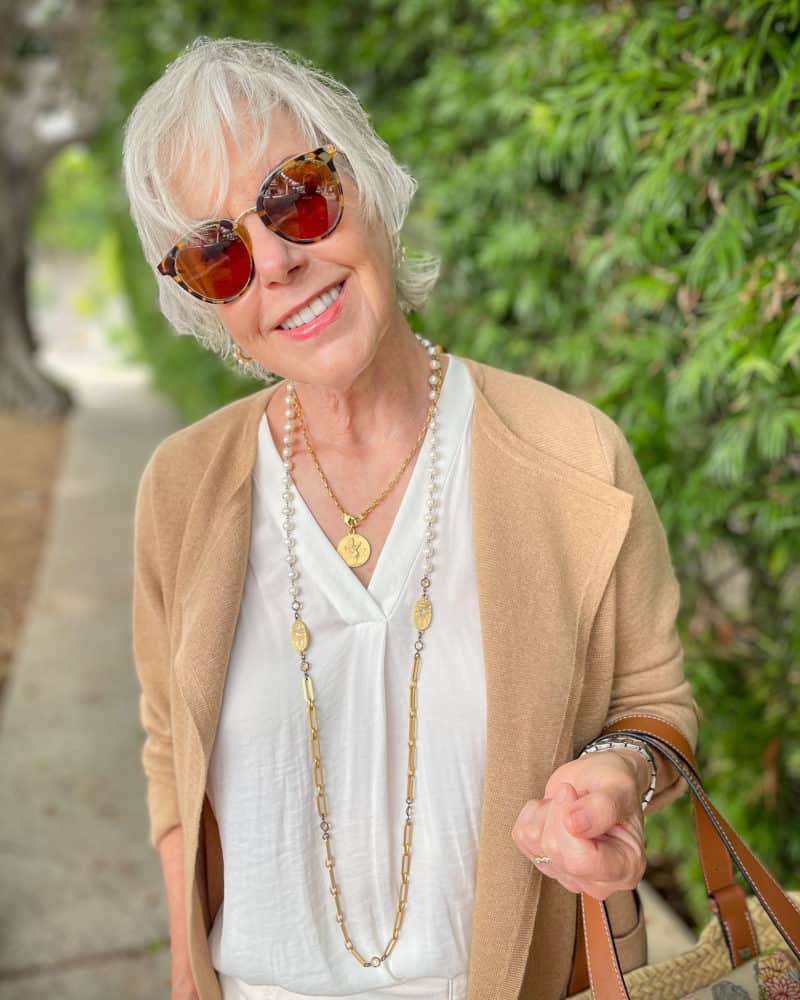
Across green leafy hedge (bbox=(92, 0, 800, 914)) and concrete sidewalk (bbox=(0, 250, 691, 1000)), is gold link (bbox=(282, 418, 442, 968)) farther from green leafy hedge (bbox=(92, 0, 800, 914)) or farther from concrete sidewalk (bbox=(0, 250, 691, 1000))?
concrete sidewalk (bbox=(0, 250, 691, 1000))

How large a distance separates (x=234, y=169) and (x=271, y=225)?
9cm

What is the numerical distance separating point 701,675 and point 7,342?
13.0 meters

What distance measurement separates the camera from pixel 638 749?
55.9 inches

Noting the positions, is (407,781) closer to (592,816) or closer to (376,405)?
(592,816)

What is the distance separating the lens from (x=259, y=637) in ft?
5.08

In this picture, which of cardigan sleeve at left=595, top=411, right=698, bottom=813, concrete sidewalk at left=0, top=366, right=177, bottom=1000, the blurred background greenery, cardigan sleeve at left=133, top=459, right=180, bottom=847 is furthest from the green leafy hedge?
concrete sidewalk at left=0, top=366, right=177, bottom=1000

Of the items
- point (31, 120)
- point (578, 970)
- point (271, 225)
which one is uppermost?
point (271, 225)

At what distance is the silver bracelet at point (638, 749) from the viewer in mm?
1418

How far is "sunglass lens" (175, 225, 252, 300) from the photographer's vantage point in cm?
139

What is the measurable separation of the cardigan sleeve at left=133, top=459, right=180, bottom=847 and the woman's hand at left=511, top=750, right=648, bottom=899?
24.8 inches

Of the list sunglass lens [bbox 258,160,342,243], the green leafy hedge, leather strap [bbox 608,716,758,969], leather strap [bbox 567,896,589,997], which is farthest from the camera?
the green leafy hedge

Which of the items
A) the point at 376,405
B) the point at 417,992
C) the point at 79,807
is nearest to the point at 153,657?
the point at 376,405

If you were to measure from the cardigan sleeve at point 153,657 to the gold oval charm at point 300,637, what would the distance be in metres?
0.25

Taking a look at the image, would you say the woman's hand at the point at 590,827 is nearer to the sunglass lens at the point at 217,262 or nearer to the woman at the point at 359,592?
the woman at the point at 359,592
